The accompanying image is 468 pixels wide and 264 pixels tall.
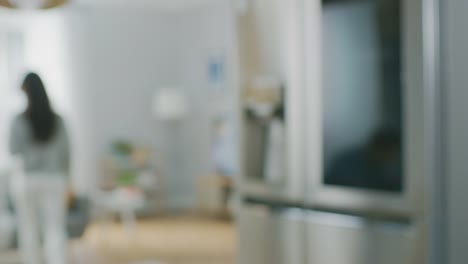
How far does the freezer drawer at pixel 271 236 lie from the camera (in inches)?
77.3

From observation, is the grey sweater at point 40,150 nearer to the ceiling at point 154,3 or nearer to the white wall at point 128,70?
the white wall at point 128,70

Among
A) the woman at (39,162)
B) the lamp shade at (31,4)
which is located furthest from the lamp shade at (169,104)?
the lamp shade at (31,4)

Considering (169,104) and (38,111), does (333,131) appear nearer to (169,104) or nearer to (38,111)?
(38,111)

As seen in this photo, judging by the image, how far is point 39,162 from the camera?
3.51 meters

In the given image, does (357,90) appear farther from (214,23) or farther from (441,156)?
(214,23)

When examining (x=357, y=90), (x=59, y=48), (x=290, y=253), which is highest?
(x=59, y=48)

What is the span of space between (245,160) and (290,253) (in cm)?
37

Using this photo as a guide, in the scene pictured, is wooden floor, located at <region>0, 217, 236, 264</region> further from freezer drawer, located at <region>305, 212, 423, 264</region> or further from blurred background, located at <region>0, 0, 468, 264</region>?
freezer drawer, located at <region>305, 212, 423, 264</region>

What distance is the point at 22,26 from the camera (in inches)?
238

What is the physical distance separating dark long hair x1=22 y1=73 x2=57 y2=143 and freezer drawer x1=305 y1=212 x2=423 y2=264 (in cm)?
202

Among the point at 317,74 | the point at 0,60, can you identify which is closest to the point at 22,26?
the point at 0,60

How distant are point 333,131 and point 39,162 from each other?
216 centimetres

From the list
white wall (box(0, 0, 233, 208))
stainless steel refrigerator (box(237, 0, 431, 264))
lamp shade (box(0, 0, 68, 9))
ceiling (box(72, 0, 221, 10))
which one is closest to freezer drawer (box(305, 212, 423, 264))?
stainless steel refrigerator (box(237, 0, 431, 264))

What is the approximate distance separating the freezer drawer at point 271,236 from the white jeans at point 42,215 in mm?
1756
